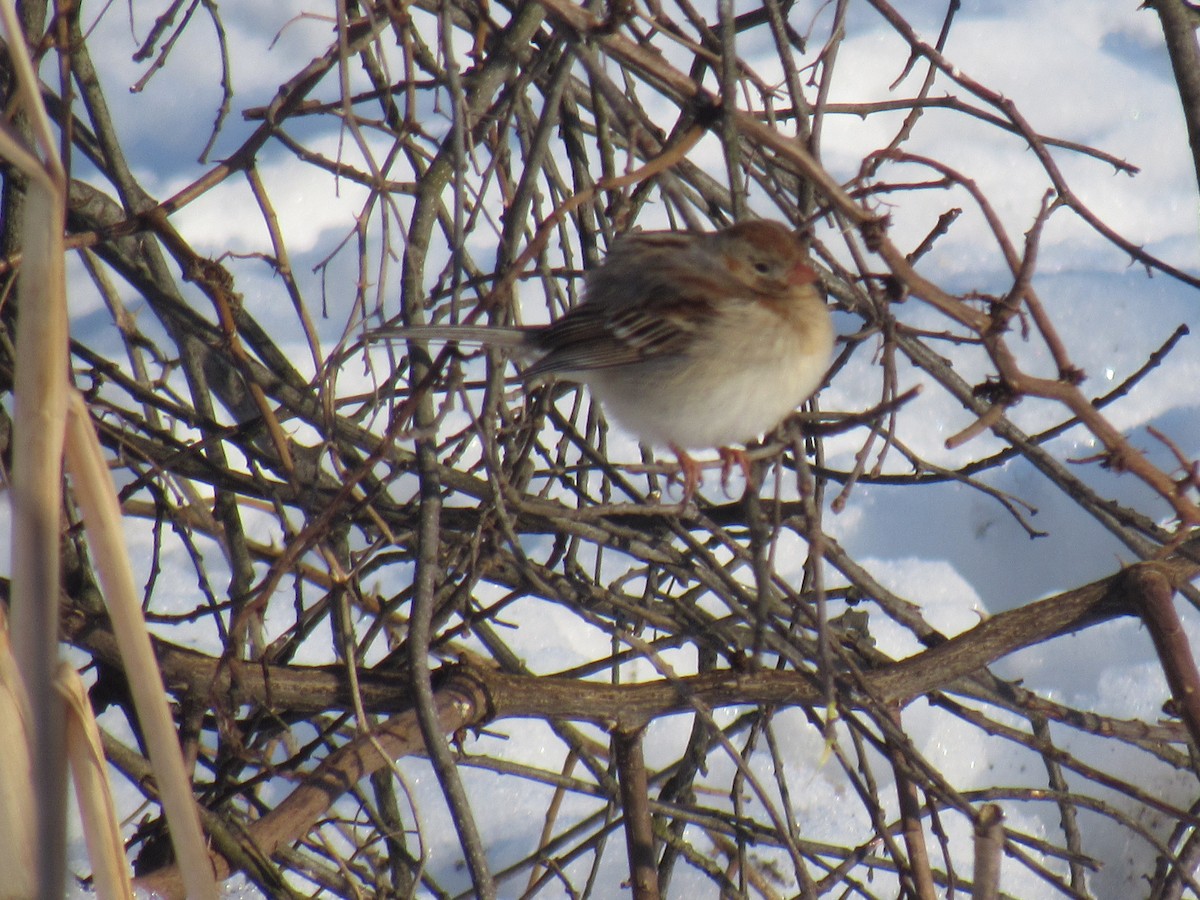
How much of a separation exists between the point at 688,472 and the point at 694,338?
0.38 meters

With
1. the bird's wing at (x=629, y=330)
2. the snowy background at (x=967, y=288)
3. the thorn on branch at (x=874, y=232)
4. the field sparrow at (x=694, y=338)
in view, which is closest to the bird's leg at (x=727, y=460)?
the field sparrow at (x=694, y=338)

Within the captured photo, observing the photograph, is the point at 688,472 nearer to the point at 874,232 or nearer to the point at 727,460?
the point at 727,460

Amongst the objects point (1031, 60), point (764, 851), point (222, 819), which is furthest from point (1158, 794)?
point (1031, 60)

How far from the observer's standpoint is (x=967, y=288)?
221 inches

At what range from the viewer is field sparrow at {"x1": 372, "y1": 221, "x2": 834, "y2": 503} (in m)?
2.88

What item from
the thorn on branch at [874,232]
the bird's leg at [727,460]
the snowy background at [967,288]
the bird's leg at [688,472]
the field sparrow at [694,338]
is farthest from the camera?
the snowy background at [967,288]

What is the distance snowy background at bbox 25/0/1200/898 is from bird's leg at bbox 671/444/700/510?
134 cm

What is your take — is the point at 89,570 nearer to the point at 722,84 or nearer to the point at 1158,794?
the point at 722,84

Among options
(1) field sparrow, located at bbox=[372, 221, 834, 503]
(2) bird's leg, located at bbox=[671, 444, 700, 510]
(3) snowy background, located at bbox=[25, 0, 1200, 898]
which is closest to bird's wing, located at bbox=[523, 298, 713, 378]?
(1) field sparrow, located at bbox=[372, 221, 834, 503]

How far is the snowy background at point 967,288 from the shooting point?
13.5 ft

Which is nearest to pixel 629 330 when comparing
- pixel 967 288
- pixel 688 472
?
pixel 688 472

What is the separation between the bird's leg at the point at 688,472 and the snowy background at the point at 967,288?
1.34 meters

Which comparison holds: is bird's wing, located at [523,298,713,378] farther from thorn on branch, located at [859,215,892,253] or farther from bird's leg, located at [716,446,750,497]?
thorn on branch, located at [859,215,892,253]

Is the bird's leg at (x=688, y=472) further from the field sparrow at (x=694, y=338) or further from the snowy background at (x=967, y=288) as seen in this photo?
the snowy background at (x=967, y=288)
